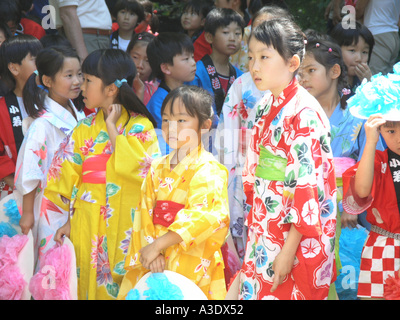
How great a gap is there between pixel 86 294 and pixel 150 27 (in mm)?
4271

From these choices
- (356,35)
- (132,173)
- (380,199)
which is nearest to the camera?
(380,199)

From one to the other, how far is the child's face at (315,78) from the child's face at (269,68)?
1.14m

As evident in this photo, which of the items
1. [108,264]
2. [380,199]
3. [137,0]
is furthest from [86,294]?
[137,0]

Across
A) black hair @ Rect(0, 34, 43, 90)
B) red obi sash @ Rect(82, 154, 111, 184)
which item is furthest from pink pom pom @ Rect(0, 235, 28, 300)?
black hair @ Rect(0, 34, 43, 90)

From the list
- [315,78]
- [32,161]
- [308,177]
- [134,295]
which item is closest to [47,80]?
[32,161]

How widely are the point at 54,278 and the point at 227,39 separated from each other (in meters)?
2.78

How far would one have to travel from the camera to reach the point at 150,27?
731cm

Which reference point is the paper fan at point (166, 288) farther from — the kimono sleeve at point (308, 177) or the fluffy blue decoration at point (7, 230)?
the fluffy blue decoration at point (7, 230)

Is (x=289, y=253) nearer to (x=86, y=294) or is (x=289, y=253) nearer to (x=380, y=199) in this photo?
(x=380, y=199)

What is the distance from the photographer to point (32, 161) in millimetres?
4188

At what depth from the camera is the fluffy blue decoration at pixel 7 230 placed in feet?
Result: 13.8

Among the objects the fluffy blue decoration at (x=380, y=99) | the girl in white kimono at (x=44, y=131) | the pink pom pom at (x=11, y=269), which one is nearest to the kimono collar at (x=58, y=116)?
the girl in white kimono at (x=44, y=131)

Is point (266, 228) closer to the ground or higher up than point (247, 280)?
higher up

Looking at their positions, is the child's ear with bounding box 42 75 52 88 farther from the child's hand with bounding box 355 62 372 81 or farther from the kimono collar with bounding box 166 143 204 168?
the child's hand with bounding box 355 62 372 81
